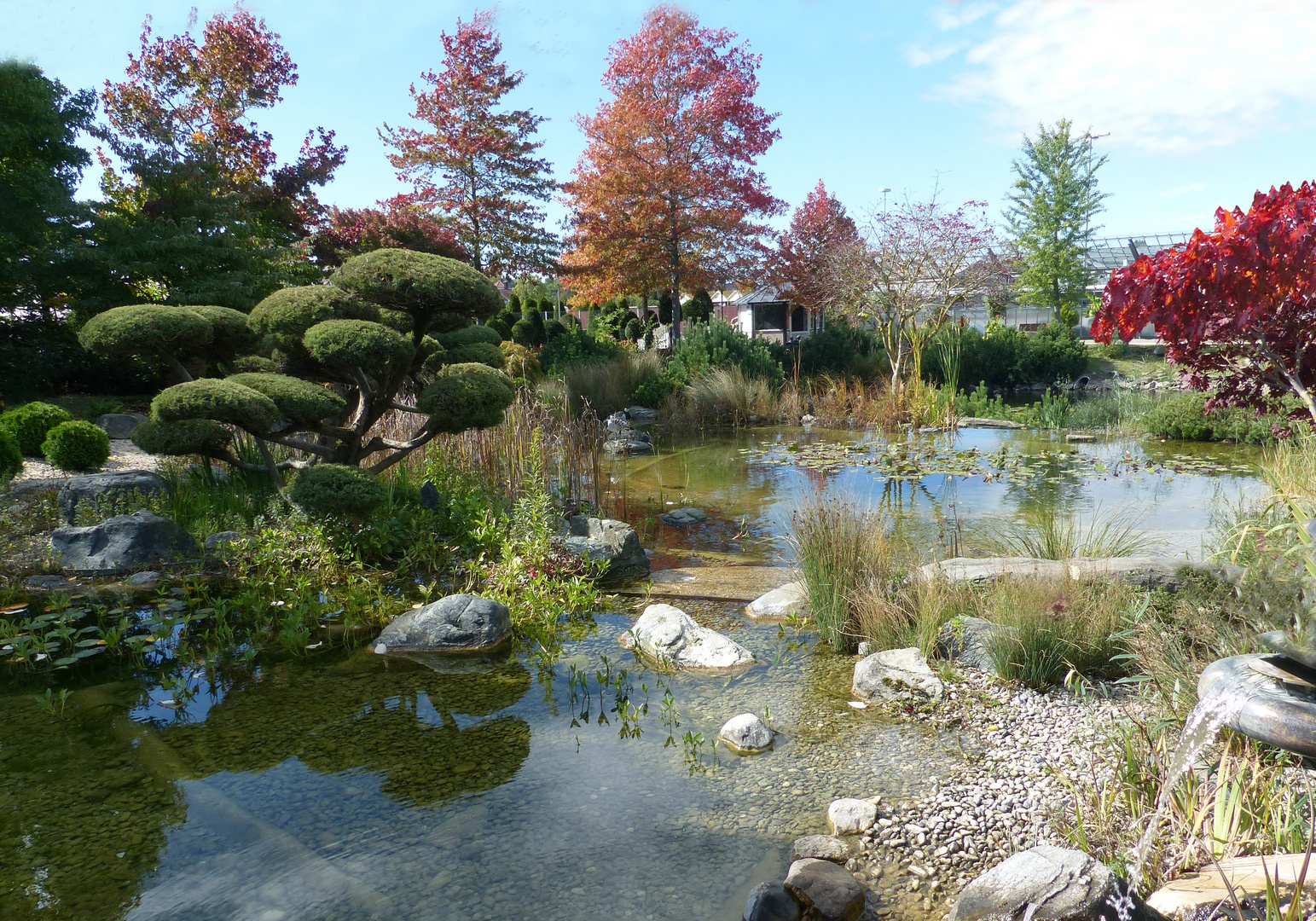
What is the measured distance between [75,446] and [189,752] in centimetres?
551

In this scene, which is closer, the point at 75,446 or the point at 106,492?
the point at 106,492

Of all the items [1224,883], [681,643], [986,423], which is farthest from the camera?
[986,423]

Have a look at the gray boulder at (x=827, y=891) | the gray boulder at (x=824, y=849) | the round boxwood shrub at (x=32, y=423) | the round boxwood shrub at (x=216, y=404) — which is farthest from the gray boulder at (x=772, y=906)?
the round boxwood shrub at (x=32, y=423)

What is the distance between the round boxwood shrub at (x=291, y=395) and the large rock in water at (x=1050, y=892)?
436cm

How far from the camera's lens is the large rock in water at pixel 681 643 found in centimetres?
384

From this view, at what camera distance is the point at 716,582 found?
5.10 meters

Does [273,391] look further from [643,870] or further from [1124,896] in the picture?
[1124,896]

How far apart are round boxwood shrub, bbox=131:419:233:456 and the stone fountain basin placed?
5.21 meters

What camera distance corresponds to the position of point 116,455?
8.35 metres

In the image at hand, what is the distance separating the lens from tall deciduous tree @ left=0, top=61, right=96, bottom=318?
962 centimetres

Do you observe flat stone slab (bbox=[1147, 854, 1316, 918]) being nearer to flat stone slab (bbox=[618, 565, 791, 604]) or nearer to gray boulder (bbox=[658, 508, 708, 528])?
flat stone slab (bbox=[618, 565, 791, 604])

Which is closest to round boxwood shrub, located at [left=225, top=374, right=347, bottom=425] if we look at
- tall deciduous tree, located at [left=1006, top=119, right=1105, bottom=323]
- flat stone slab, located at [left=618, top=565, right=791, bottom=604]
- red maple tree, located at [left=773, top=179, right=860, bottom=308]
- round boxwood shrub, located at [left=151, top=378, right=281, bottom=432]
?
round boxwood shrub, located at [left=151, top=378, right=281, bottom=432]

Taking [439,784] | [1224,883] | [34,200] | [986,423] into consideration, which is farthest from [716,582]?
[34,200]

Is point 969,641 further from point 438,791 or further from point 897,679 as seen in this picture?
point 438,791
